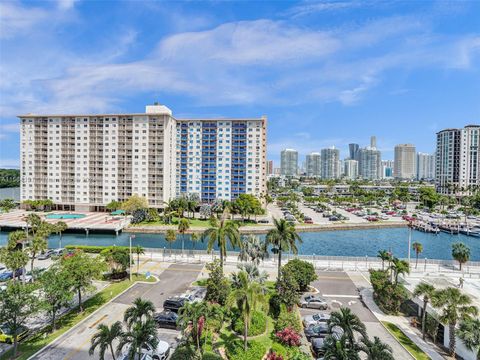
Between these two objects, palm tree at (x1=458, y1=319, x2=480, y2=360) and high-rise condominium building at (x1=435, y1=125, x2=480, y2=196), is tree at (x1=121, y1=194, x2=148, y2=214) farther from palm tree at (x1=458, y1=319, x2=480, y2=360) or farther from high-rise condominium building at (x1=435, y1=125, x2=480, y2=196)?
high-rise condominium building at (x1=435, y1=125, x2=480, y2=196)

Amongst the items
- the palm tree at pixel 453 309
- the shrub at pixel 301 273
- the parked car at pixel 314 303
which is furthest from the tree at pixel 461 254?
the parked car at pixel 314 303

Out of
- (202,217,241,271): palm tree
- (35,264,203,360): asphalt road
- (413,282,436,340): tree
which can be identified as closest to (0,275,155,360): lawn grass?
(35,264,203,360): asphalt road

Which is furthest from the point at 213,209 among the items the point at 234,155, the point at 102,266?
the point at 102,266

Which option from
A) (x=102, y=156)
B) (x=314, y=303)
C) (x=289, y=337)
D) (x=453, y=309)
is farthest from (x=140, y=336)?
(x=102, y=156)

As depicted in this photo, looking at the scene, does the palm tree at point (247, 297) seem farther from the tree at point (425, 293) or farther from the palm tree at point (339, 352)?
the tree at point (425, 293)

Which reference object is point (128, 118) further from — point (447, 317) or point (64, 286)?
point (447, 317)

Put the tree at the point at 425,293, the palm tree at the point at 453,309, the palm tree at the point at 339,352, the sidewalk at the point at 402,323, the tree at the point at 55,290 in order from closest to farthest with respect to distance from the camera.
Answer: the palm tree at the point at 339,352 < the palm tree at the point at 453,309 < the sidewalk at the point at 402,323 < the tree at the point at 55,290 < the tree at the point at 425,293

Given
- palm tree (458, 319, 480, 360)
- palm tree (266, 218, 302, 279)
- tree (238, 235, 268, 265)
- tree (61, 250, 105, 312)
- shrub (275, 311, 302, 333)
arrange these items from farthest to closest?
tree (238, 235, 268, 265) → palm tree (266, 218, 302, 279) → tree (61, 250, 105, 312) → shrub (275, 311, 302, 333) → palm tree (458, 319, 480, 360)
